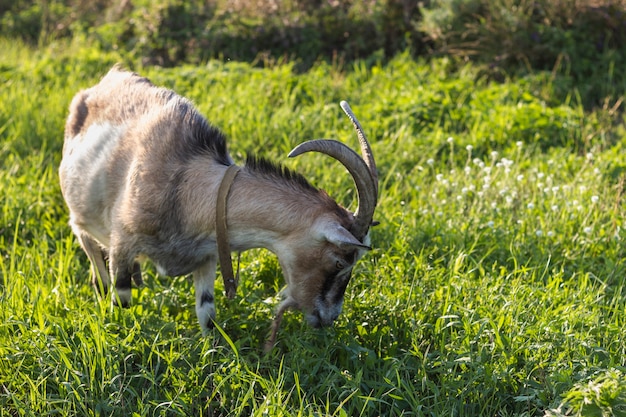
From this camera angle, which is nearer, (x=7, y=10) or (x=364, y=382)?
(x=364, y=382)

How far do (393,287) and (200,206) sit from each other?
1.34 m

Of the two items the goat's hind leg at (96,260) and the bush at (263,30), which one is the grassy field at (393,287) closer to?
the goat's hind leg at (96,260)

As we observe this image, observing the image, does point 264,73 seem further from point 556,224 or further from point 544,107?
point 556,224

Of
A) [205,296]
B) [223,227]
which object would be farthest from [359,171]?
[205,296]

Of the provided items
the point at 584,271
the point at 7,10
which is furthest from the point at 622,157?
the point at 7,10

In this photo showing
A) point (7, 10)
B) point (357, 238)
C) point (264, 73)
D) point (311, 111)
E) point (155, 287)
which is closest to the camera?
point (357, 238)

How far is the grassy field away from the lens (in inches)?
148

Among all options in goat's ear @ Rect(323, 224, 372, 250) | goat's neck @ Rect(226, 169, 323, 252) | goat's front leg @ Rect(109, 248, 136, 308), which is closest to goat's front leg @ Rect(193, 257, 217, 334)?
goat's front leg @ Rect(109, 248, 136, 308)

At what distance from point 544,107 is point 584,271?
2.55m

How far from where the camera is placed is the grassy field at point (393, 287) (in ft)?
12.3

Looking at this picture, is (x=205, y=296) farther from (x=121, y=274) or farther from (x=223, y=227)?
(x=223, y=227)

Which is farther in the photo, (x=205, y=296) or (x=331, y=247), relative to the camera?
(x=205, y=296)

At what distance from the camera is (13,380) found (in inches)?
146

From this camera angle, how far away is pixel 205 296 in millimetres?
4355
